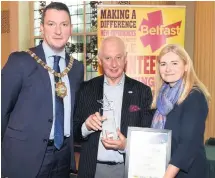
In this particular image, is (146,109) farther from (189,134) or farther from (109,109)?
(189,134)

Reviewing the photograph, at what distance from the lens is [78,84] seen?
2693 mm

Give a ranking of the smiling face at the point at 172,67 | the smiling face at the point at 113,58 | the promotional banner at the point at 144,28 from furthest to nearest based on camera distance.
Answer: the promotional banner at the point at 144,28, the smiling face at the point at 113,58, the smiling face at the point at 172,67

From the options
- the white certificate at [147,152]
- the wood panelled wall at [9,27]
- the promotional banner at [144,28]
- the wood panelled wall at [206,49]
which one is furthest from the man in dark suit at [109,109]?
the wood panelled wall at [9,27]

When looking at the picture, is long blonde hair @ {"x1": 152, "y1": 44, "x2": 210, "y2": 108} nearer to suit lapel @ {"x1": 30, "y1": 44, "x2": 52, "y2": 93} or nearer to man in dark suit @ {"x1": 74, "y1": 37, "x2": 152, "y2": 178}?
man in dark suit @ {"x1": 74, "y1": 37, "x2": 152, "y2": 178}

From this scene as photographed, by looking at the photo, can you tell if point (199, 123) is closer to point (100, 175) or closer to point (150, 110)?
point (150, 110)

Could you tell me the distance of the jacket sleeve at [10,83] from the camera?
236 centimetres

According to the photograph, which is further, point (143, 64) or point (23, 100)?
point (143, 64)

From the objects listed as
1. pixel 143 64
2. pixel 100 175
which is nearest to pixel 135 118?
pixel 100 175

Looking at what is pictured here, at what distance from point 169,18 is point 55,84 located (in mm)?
2556

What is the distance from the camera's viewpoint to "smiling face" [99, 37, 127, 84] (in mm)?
2549

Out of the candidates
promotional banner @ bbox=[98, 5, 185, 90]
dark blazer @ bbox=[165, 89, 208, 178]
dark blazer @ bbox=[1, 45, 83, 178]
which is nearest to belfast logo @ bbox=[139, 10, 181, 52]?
promotional banner @ bbox=[98, 5, 185, 90]

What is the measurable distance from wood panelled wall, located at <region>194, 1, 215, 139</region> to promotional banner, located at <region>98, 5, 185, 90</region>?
1015mm

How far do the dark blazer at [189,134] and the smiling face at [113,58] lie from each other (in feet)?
1.98

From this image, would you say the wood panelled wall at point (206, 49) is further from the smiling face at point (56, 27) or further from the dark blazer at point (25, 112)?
the dark blazer at point (25, 112)
